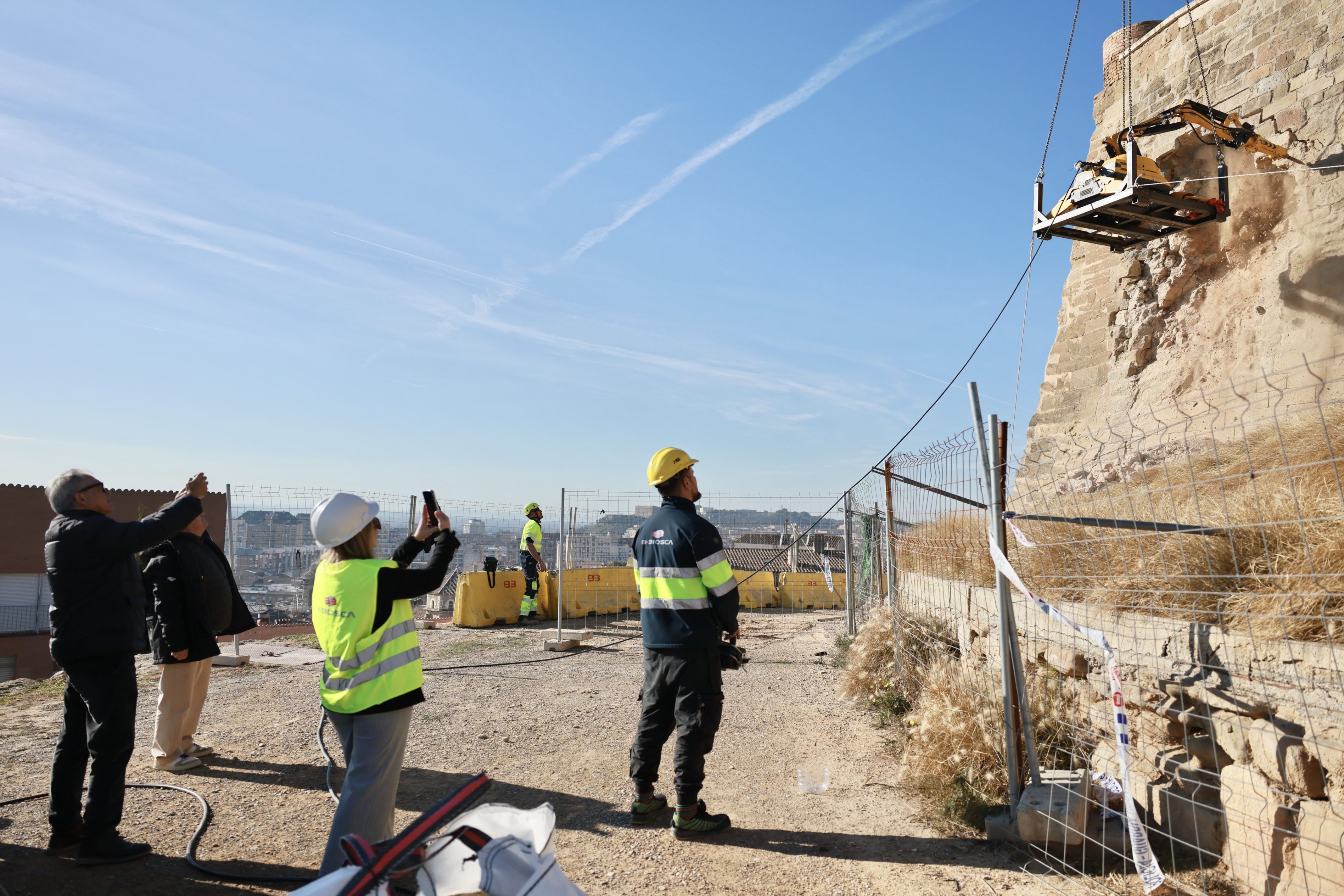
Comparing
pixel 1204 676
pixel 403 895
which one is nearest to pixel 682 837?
pixel 403 895

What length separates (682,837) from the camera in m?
4.30

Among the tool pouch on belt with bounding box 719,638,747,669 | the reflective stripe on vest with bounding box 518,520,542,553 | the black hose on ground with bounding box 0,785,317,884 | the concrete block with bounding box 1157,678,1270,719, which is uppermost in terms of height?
the reflective stripe on vest with bounding box 518,520,542,553

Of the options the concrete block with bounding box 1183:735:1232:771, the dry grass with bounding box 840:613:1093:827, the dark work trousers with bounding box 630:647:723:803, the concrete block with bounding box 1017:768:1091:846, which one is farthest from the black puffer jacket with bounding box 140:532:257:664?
the concrete block with bounding box 1183:735:1232:771

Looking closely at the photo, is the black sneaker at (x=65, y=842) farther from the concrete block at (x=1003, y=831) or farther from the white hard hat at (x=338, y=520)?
the concrete block at (x=1003, y=831)

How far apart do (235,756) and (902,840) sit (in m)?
4.52

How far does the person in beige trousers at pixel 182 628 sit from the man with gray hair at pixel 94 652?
39.3 inches

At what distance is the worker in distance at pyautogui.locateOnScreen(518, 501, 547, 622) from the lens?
509 inches

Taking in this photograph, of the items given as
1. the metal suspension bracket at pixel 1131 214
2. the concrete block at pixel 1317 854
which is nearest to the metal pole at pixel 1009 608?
the concrete block at pixel 1317 854

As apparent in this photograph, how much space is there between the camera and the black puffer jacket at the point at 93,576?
13.1 feet

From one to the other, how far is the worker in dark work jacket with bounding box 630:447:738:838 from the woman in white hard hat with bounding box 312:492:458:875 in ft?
4.43

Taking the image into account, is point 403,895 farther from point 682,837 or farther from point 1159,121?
point 1159,121

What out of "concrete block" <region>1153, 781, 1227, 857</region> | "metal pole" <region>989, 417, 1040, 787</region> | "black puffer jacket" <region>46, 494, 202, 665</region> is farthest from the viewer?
"metal pole" <region>989, 417, 1040, 787</region>

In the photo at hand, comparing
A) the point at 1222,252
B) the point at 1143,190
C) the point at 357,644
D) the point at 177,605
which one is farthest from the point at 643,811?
the point at 1222,252

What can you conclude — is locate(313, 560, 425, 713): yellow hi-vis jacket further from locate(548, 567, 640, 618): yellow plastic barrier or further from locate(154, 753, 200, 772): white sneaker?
locate(548, 567, 640, 618): yellow plastic barrier
